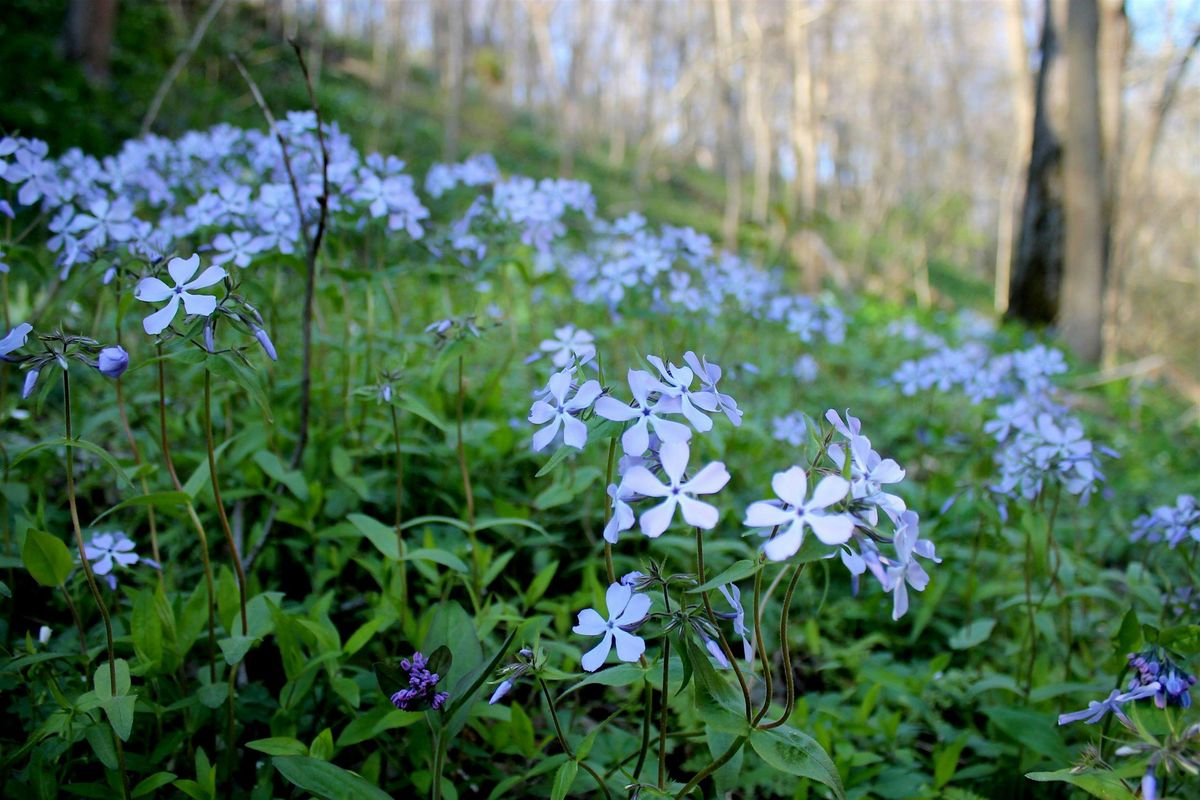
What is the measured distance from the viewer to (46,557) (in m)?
1.23

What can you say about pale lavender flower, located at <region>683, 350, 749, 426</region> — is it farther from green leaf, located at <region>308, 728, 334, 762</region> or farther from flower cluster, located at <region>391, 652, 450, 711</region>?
green leaf, located at <region>308, 728, 334, 762</region>

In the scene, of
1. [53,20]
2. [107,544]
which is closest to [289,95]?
[53,20]

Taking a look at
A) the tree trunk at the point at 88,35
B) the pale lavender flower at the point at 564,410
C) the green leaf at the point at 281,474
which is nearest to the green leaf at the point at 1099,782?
the pale lavender flower at the point at 564,410

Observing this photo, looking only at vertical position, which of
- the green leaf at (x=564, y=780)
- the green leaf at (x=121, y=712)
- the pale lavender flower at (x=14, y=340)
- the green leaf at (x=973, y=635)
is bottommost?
the green leaf at (x=973, y=635)

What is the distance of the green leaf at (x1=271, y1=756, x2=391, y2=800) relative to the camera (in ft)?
3.60

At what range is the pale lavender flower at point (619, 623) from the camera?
1.00 meters

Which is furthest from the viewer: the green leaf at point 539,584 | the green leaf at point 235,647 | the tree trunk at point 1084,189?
the tree trunk at point 1084,189

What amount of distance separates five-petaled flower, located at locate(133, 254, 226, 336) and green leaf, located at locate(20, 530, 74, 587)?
40 cm

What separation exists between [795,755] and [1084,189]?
7.29m

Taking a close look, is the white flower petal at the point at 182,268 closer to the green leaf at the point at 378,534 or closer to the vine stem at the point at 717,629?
the green leaf at the point at 378,534

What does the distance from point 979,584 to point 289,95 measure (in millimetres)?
9267

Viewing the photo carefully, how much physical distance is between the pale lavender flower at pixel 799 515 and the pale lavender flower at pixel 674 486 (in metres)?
0.06

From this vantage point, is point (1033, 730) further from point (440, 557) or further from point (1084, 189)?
point (1084, 189)

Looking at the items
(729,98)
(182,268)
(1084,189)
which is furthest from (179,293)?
(729,98)
